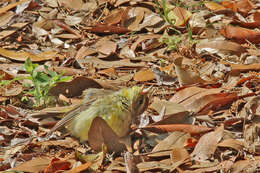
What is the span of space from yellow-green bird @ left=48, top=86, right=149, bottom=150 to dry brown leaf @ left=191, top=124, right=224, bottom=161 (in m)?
0.45

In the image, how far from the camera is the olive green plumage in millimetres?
2906

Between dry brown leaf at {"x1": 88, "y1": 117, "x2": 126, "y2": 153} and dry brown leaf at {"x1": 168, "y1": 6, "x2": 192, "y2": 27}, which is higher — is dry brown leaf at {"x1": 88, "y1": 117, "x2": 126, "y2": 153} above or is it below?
below

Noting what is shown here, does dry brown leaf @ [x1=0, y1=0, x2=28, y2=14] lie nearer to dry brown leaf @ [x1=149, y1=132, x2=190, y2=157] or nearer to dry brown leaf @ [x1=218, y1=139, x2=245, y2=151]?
dry brown leaf @ [x1=149, y1=132, x2=190, y2=157]

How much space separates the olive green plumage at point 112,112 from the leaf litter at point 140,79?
0.05 meters

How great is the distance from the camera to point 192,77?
11.5 feet

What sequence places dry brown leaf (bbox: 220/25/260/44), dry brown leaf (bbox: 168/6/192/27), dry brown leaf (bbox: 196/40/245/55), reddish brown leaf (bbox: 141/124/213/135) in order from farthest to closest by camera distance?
dry brown leaf (bbox: 168/6/192/27) → dry brown leaf (bbox: 220/25/260/44) → dry brown leaf (bbox: 196/40/245/55) → reddish brown leaf (bbox: 141/124/213/135)

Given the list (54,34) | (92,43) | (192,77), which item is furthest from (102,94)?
(54,34)

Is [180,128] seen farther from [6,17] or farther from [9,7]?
[9,7]

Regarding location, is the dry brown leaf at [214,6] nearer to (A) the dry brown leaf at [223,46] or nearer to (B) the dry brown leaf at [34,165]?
(A) the dry brown leaf at [223,46]

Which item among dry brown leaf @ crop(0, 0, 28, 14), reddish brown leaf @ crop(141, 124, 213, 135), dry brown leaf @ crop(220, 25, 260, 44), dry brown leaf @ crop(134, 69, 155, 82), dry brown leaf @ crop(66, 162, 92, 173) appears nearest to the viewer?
dry brown leaf @ crop(66, 162, 92, 173)

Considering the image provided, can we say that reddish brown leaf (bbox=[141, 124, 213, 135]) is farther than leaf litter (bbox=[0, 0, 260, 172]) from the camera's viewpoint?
Yes

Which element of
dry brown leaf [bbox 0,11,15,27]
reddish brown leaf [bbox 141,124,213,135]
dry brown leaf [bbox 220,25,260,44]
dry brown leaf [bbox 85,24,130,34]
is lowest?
reddish brown leaf [bbox 141,124,213,135]

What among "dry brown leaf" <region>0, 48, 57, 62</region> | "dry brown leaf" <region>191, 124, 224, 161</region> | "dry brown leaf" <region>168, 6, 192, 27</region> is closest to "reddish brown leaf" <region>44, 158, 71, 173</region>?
"dry brown leaf" <region>191, 124, 224, 161</region>

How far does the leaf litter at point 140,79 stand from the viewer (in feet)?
9.23
